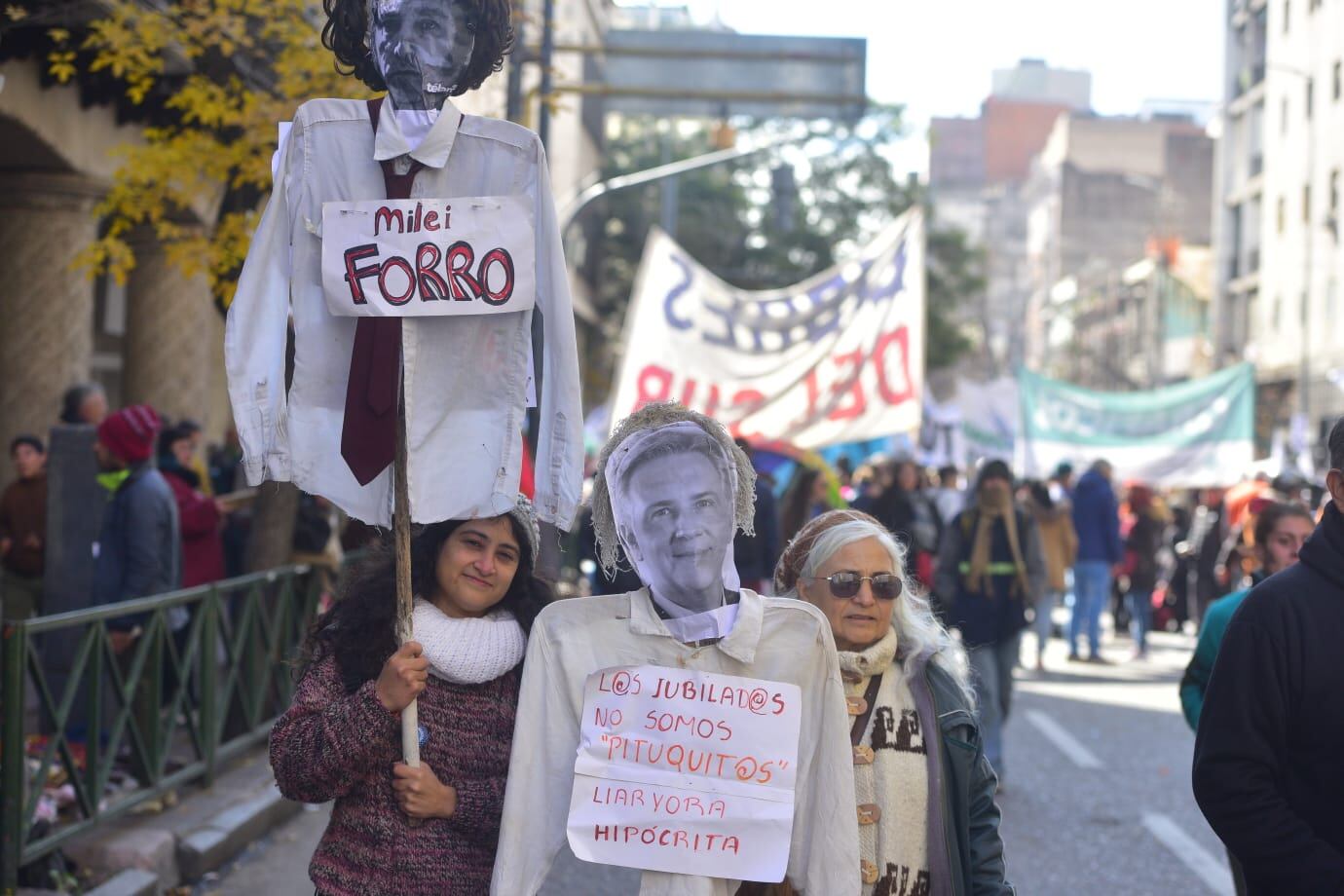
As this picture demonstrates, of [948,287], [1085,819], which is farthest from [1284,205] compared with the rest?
[1085,819]

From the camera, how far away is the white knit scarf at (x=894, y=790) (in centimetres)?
362

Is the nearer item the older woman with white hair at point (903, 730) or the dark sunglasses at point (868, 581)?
the older woman with white hair at point (903, 730)

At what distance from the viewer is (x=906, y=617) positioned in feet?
12.8

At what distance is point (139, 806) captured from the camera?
7367mm

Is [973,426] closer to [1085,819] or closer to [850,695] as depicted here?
[1085,819]

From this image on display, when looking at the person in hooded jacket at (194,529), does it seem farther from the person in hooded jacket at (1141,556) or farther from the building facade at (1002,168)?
the building facade at (1002,168)

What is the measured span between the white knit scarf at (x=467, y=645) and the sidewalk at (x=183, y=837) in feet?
10.7

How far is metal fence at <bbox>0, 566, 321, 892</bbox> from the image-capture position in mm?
5902

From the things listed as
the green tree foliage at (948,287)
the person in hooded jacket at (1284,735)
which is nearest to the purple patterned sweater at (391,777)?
the person in hooded jacket at (1284,735)

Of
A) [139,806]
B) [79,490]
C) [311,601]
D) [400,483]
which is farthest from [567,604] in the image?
[311,601]

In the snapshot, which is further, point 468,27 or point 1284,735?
point 468,27

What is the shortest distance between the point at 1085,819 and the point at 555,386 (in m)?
6.20

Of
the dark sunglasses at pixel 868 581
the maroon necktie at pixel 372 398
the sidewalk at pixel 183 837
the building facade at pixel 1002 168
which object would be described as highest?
the building facade at pixel 1002 168

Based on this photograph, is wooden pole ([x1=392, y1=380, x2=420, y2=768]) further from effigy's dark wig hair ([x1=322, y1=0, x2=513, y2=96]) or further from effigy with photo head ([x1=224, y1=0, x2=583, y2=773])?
effigy's dark wig hair ([x1=322, y1=0, x2=513, y2=96])
